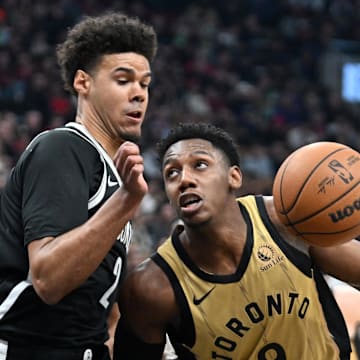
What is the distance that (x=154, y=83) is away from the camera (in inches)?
550

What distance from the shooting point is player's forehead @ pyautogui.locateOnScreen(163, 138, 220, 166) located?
358 centimetres

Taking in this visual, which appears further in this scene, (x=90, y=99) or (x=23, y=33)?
(x=23, y=33)

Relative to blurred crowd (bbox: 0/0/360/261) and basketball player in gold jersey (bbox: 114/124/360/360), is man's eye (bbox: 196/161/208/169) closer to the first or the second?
basketball player in gold jersey (bbox: 114/124/360/360)

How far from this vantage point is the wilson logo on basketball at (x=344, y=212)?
11.1 feet

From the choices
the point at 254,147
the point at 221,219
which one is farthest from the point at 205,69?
the point at 221,219

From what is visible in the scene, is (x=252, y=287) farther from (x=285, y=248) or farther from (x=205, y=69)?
(x=205, y=69)

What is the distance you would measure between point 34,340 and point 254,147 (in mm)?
10027

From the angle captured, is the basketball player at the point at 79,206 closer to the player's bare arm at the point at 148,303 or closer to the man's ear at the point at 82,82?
the man's ear at the point at 82,82

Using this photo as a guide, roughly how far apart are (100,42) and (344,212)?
1134 millimetres

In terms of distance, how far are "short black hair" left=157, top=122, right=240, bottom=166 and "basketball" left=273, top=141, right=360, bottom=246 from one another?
30 cm

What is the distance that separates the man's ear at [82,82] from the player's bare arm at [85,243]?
0.67 meters

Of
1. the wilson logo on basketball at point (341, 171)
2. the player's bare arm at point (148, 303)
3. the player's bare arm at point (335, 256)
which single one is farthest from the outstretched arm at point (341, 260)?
the player's bare arm at point (148, 303)

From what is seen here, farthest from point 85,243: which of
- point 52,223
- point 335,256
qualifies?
point 335,256

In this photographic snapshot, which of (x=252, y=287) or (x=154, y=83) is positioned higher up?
(x=252, y=287)
